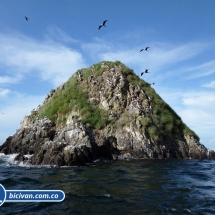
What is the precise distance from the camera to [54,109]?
3691 cm

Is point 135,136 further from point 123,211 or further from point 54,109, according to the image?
point 123,211

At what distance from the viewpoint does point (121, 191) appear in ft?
46.8

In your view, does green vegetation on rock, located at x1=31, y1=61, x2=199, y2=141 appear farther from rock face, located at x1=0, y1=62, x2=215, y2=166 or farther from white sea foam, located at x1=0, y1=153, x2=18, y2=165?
white sea foam, located at x1=0, y1=153, x2=18, y2=165

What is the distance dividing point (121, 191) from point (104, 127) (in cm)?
1969

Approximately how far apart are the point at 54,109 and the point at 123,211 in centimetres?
2775

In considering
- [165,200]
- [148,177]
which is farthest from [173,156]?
[165,200]

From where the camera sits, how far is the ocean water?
36.6ft

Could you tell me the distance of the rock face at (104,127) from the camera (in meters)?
28.0

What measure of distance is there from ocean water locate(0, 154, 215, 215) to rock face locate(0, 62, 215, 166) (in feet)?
20.0

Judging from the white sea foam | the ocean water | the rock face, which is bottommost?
the ocean water

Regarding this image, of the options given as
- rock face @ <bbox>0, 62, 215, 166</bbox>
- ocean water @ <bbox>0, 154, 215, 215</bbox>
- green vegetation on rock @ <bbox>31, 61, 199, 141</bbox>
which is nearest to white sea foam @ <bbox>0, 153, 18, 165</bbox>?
rock face @ <bbox>0, 62, 215, 166</bbox>

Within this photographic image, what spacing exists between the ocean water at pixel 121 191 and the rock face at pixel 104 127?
6.10 m

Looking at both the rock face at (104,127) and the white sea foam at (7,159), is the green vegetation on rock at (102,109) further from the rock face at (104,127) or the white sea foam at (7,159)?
the white sea foam at (7,159)

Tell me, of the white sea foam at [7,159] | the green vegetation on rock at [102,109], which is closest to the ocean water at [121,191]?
the white sea foam at [7,159]
